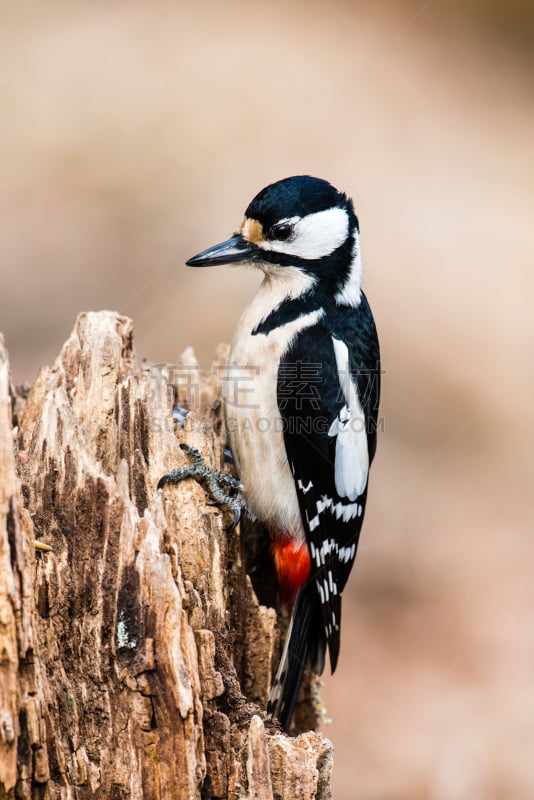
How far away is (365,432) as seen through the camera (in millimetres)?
3273

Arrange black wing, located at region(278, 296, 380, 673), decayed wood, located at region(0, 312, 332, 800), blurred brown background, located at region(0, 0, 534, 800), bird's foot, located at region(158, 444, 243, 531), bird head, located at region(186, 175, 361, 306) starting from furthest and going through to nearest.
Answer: blurred brown background, located at region(0, 0, 534, 800) → bird head, located at region(186, 175, 361, 306) → black wing, located at region(278, 296, 380, 673) → bird's foot, located at region(158, 444, 243, 531) → decayed wood, located at region(0, 312, 332, 800)

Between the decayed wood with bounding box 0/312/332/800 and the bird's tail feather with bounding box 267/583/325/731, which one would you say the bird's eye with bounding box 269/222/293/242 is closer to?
the decayed wood with bounding box 0/312/332/800

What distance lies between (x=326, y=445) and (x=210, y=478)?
17.5 inches

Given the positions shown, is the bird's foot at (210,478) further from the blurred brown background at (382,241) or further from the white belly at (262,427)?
A: the blurred brown background at (382,241)

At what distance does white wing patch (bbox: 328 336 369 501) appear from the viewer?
3.13 meters

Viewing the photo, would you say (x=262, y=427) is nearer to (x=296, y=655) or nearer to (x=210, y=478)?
(x=210, y=478)

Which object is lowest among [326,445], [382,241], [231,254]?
[326,445]

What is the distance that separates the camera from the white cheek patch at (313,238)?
323cm

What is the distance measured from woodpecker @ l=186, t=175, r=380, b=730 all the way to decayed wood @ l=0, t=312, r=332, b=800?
23.7 inches

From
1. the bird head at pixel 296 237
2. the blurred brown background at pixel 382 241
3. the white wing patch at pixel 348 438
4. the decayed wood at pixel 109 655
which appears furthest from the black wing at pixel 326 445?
the blurred brown background at pixel 382 241

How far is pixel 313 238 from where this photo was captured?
3250 millimetres

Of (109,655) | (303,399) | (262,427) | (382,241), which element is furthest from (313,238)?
(382,241)

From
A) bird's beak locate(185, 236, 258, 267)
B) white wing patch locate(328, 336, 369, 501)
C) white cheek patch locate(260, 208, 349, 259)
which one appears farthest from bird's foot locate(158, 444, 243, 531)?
white cheek patch locate(260, 208, 349, 259)

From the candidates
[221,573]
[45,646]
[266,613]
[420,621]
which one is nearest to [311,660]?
[266,613]
